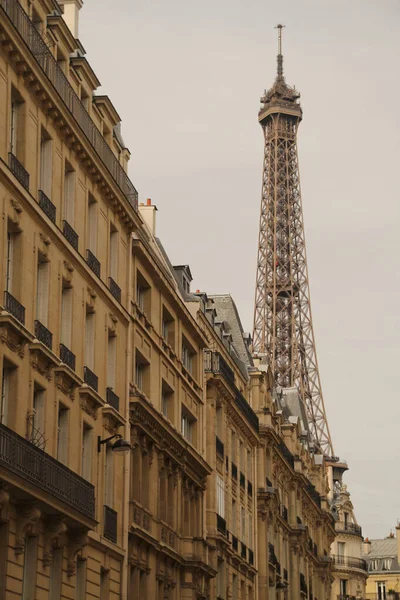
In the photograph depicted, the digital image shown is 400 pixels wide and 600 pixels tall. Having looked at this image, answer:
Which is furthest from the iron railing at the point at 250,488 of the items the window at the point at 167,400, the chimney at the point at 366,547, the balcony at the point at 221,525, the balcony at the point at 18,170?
the chimney at the point at 366,547

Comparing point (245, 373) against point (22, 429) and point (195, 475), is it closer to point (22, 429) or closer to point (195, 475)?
point (195, 475)

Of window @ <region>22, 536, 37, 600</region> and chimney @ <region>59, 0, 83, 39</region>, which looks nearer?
window @ <region>22, 536, 37, 600</region>

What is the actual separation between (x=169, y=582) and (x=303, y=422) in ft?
169

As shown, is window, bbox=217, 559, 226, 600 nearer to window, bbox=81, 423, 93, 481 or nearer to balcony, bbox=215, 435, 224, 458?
balcony, bbox=215, 435, 224, 458

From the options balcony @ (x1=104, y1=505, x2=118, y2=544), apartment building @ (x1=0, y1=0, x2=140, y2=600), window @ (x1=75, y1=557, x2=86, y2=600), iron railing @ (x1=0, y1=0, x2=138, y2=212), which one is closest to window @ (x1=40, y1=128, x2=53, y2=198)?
apartment building @ (x1=0, y1=0, x2=140, y2=600)

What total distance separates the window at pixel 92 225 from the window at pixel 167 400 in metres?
9.04

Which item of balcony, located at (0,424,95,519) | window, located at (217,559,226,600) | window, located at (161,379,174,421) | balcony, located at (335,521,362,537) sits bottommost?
balcony, located at (0,424,95,519)

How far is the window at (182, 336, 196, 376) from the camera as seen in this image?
50.3m

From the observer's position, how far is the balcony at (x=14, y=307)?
30.7 meters

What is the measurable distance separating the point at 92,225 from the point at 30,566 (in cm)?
1070

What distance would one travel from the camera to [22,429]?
31156 mm

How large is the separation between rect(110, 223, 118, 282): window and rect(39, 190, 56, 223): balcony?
235 inches

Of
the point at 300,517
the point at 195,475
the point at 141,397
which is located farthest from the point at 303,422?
the point at 141,397

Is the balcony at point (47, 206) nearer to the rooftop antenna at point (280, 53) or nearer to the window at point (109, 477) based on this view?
the window at point (109, 477)
